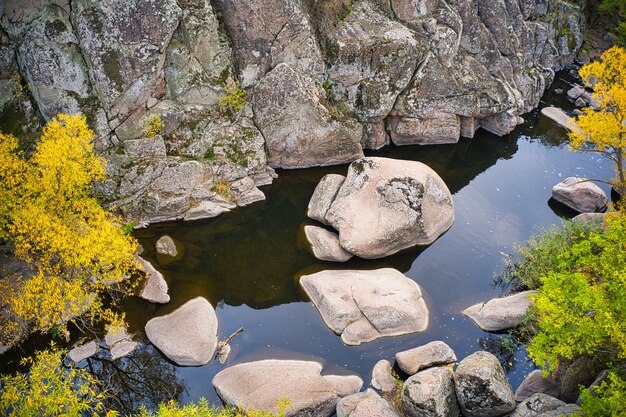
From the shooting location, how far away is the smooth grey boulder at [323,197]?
99.2ft

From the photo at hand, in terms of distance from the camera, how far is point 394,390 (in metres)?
20.5

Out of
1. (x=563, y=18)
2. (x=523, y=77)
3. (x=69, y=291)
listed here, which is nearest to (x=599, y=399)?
(x=69, y=291)

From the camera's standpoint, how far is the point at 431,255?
2859 centimetres

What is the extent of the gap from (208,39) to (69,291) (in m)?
18.2

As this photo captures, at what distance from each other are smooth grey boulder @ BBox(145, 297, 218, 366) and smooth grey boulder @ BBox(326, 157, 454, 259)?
353 inches

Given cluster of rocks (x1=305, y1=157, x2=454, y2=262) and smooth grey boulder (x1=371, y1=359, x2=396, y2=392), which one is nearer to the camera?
smooth grey boulder (x1=371, y1=359, x2=396, y2=392)

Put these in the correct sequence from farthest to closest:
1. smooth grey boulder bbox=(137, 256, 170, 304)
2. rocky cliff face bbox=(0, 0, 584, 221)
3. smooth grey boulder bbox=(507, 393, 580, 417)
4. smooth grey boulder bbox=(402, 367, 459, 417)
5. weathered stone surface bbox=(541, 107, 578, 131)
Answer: weathered stone surface bbox=(541, 107, 578, 131) < rocky cliff face bbox=(0, 0, 584, 221) < smooth grey boulder bbox=(137, 256, 170, 304) < smooth grey boulder bbox=(402, 367, 459, 417) < smooth grey boulder bbox=(507, 393, 580, 417)

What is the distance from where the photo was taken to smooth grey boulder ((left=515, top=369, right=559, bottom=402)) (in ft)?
63.3

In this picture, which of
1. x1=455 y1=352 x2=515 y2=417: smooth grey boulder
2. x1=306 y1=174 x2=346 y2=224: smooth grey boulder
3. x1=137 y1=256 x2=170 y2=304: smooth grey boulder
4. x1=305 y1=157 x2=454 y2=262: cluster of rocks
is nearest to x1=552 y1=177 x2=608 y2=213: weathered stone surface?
x1=305 y1=157 x2=454 y2=262: cluster of rocks

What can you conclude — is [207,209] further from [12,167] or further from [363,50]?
[363,50]

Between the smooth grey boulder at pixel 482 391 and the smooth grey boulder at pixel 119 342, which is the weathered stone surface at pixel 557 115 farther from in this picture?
the smooth grey boulder at pixel 119 342

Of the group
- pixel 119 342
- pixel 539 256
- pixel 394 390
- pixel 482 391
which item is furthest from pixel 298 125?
pixel 482 391

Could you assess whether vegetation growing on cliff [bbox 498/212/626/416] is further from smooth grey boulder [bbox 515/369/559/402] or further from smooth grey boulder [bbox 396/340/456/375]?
smooth grey boulder [bbox 396/340/456/375]

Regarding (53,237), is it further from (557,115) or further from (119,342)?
(557,115)
